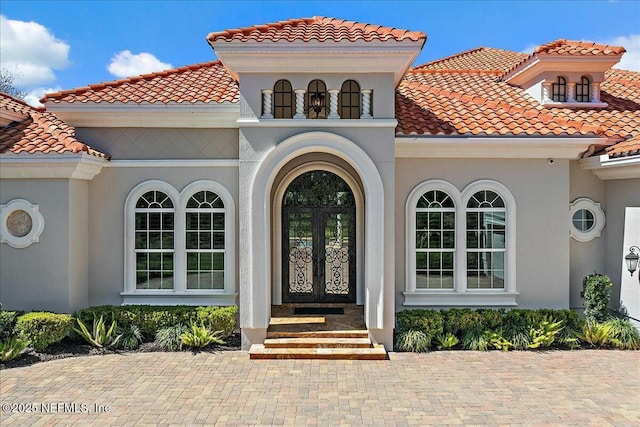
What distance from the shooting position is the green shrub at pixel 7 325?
1081cm

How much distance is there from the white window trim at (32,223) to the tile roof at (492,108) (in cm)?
885

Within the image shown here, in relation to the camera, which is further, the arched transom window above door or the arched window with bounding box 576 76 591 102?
the arched window with bounding box 576 76 591 102

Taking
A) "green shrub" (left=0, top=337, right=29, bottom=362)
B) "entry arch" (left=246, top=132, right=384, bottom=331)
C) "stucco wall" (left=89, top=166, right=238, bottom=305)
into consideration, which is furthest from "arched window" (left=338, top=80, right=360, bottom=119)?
"green shrub" (left=0, top=337, right=29, bottom=362)

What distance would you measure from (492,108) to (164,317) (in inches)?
404

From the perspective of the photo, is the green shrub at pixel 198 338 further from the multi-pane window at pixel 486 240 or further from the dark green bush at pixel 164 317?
the multi-pane window at pixel 486 240

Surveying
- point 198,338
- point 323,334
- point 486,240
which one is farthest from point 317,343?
point 486,240

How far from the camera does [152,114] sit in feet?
39.5

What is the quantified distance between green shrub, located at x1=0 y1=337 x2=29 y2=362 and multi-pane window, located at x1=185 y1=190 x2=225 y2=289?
377 cm

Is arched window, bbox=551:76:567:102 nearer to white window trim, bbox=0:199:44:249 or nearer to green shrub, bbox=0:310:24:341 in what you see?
white window trim, bbox=0:199:44:249

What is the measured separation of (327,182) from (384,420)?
23.6 feet

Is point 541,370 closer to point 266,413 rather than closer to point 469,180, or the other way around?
point 469,180

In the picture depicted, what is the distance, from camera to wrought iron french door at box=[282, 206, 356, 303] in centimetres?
1356

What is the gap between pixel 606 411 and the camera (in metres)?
8.05

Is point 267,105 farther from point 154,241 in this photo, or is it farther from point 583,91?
point 583,91
